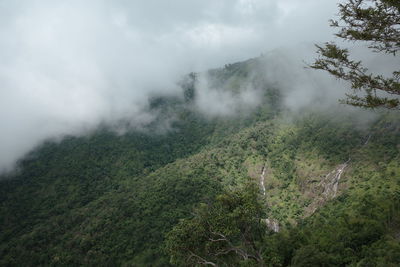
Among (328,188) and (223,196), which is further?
(328,188)

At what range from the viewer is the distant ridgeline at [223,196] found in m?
34.8

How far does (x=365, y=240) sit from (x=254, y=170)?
8660 cm

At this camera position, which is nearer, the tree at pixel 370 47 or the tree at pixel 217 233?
the tree at pixel 370 47

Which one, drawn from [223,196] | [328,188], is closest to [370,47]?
[223,196]

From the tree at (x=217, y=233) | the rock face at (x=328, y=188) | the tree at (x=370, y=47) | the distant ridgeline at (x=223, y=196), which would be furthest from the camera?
the rock face at (x=328, y=188)

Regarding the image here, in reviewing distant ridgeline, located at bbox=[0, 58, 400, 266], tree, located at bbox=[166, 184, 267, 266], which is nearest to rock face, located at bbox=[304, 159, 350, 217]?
distant ridgeline, located at bbox=[0, 58, 400, 266]

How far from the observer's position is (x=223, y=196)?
2284 cm

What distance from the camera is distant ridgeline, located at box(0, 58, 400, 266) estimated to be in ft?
114

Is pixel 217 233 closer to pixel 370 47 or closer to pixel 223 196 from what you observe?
pixel 223 196

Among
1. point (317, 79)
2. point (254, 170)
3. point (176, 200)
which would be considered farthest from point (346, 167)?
point (317, 79)

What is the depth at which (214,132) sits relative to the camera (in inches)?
7623

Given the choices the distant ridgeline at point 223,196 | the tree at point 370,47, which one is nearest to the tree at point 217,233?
the distant ridgeline at point 223,196

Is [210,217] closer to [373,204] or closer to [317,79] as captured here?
[373,204]

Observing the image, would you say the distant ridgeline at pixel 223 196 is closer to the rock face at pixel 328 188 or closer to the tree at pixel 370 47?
the rock face at pixel 328 188
